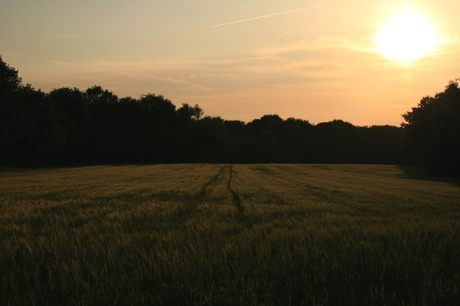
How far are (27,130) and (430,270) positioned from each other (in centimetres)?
5069

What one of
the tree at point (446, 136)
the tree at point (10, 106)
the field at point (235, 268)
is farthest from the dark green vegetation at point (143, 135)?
the field at point (235, 268)

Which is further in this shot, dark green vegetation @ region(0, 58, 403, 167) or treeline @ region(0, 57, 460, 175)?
dark green vegetation @ region(0, 58, 403, 167)

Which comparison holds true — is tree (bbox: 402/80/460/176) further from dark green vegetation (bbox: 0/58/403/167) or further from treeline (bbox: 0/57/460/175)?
dark green vegetation (bbox: 0/58/403/167)

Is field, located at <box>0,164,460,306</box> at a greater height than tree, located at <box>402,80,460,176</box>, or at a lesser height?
lesser

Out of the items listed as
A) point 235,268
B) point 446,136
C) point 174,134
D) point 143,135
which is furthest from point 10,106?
point 446,136

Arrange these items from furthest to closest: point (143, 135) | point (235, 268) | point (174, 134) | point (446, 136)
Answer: point (174, 134) → point (143, 135) → point (446, 136) → point (235, 268)

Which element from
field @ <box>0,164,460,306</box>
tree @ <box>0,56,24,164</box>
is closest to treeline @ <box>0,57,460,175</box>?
tree @ <box>0,56,24,164</box>

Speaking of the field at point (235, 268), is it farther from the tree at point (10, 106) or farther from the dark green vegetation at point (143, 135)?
the dark green vegetation at point (143, 135)

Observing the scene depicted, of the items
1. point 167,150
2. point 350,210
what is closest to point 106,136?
point 167,150

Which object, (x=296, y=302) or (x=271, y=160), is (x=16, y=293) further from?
(x=271, y=160)

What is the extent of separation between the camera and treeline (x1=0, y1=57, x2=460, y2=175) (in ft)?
141

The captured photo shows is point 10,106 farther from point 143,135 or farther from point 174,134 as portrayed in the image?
Result: point 174,134

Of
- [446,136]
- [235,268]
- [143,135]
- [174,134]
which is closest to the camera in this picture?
[235,268]

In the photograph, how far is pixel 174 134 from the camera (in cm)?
9375
